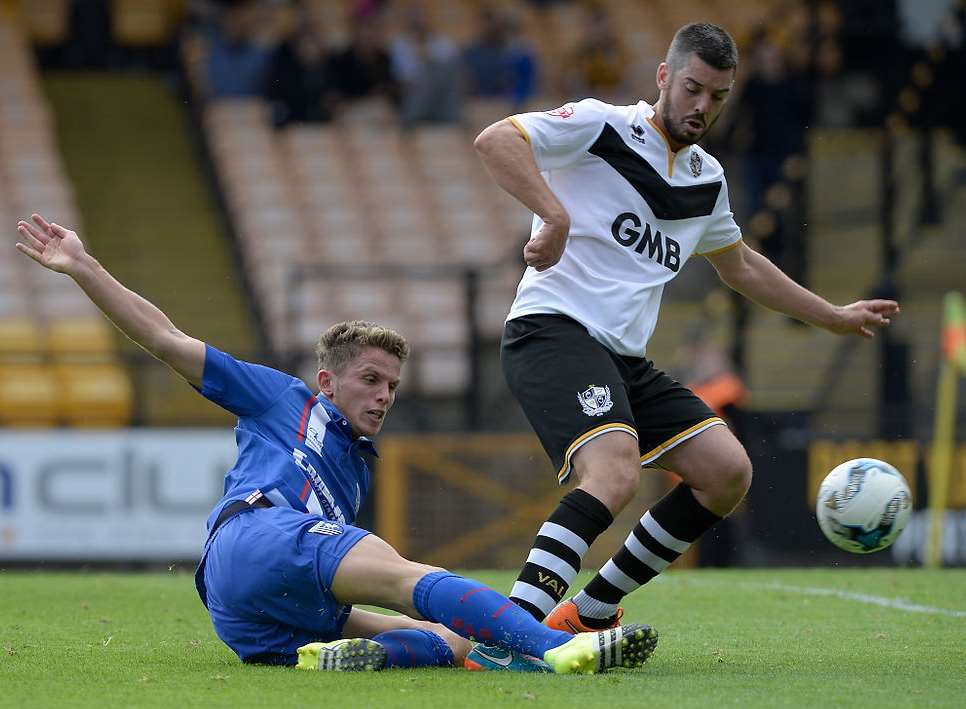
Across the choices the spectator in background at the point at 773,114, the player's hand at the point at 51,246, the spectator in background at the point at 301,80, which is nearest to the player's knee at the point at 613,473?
the player's hand at the point at 51,246

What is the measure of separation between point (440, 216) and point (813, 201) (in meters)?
4.08

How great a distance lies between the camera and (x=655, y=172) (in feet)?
20.1

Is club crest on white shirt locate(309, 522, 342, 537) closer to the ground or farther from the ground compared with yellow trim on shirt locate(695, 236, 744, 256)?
closer to the ground

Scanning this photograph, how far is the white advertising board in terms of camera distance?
497 inches

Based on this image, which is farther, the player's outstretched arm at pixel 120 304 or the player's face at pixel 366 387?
the player's face at pixel 366 387

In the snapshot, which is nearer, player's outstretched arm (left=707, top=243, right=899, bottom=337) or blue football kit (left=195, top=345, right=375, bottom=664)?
blue football kit (left=195, top=345, right=375, bottom=664)

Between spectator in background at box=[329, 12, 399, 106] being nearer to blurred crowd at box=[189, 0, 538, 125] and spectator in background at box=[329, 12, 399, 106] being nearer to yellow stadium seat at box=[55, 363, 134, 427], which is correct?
blurred crowd at box=[189, 0, 538, 125]

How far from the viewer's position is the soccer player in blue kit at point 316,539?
5.09 metres

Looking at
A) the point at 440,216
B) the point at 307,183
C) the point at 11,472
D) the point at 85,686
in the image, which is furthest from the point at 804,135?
the point at 85,686

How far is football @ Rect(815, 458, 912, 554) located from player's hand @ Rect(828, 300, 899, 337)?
0.70 meters

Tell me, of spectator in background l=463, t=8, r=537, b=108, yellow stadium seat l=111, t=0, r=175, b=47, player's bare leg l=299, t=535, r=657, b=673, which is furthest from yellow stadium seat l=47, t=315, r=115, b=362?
player's bare leg l=299, t=535, r=657, b=673

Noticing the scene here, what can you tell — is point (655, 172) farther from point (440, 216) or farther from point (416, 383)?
point (440, 216)

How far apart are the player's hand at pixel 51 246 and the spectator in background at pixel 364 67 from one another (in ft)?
42.8

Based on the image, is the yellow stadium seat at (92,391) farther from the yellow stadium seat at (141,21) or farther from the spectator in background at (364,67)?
the yellow stadium seat at (141,21)
